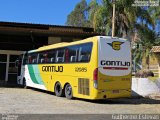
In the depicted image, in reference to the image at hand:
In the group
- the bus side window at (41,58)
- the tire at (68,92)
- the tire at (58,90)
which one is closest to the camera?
the tire at (68,92)

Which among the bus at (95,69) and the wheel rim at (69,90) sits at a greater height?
the bus at (95,69)

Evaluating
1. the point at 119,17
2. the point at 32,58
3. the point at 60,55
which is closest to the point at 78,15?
the point at 119,17

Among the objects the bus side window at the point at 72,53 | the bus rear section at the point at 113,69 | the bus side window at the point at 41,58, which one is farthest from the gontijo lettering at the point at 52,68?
the bus rear section at the point at 113,69

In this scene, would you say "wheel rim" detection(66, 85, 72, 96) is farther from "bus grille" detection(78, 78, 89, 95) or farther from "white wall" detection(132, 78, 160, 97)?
"white wall" detection(132, 78, 160, 97)

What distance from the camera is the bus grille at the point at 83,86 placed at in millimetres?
16750

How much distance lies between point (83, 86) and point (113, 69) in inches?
64.0

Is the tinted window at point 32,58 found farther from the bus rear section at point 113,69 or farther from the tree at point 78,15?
the tree at point 78,15

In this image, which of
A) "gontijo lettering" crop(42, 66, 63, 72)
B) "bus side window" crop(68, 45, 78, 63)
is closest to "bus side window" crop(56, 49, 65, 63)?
"gontijo lettering" crop(42, 66, 63, 72)

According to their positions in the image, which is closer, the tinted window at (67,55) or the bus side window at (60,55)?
the tinted window at (67,55)

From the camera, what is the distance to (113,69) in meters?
16.8

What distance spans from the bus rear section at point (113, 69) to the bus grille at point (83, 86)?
0.66 m

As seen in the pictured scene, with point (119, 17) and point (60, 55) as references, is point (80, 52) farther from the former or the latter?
point (119, 17)

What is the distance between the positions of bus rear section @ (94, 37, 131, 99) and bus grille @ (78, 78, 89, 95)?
66 centimetres

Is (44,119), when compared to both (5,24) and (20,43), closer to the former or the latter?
(20,43)
